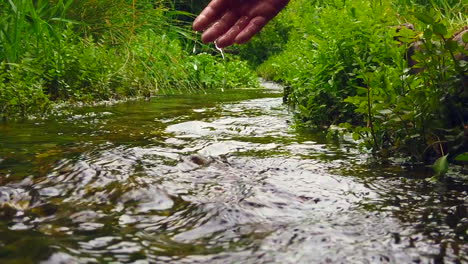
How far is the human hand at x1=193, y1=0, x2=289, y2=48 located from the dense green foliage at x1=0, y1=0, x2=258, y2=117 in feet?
9.42

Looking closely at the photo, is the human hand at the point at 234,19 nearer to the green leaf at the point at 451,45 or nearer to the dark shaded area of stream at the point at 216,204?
the dark shaded area of stream at the point at 216,204

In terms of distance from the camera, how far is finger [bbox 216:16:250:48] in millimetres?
2287

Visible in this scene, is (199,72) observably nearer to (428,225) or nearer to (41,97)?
(41,97)

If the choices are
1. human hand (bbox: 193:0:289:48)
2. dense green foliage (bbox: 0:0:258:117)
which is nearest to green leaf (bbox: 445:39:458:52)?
human hand (bbox: 193:0:289:48)

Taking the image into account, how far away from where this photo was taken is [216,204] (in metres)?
2.06

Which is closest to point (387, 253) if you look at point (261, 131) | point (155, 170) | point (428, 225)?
point (428, 225)

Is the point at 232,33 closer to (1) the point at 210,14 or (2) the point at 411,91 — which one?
(1) the point at 210,14

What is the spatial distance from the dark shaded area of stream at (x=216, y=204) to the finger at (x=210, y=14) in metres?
0.68

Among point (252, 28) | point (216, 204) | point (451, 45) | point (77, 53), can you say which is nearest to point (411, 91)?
point (451, 45)

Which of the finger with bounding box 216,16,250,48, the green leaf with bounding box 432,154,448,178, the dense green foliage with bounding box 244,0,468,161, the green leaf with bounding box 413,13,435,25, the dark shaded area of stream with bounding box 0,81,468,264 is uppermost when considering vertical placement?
the green leaf with bounding box 413,13,435,25

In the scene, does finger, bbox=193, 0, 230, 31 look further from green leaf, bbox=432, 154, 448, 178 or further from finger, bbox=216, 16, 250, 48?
green leaf, bbox=432, 154, 448, 178

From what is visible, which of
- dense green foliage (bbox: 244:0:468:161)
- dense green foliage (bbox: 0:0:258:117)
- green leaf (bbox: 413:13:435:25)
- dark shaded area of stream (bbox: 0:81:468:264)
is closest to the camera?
dark shaded area of stream (bbox: 0:81:468:264)

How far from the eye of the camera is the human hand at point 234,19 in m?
2.28

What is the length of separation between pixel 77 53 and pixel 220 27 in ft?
13.1
